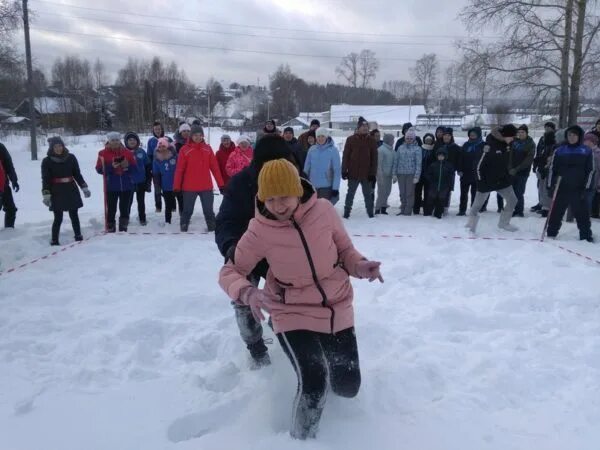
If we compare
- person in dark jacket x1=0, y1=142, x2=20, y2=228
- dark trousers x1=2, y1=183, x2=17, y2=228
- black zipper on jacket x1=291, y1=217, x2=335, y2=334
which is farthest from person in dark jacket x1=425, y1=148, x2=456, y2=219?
dark trousers x1=2, y1=183, x2=17, y2=228

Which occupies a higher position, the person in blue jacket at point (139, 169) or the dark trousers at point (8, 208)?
the person in blue jacket at point (139, 169)

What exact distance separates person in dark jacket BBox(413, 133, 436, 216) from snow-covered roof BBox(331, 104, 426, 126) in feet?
190

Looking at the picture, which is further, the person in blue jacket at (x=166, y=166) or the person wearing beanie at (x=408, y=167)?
the person wearing beanie at (x=408, y=167)

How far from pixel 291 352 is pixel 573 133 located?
7069 mm

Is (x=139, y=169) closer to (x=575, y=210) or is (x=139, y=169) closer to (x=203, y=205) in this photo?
(x=203, y=205)

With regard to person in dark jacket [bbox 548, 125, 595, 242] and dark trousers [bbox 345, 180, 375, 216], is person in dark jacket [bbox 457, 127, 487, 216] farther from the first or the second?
dark trousers [bbox 345, 180, 375, 216]

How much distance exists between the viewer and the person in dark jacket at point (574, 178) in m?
7.60

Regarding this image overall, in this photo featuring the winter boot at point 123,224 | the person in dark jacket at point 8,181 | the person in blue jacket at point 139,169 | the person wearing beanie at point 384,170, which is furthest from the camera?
the person wearing beanie at point 384,170

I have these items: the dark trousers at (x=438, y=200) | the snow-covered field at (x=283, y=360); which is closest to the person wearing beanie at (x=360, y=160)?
the dark trousers at (x=438, y=200)

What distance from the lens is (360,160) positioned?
31.0ft

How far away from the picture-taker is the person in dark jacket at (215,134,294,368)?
124 inches

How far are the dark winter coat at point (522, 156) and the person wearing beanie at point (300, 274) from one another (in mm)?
7272

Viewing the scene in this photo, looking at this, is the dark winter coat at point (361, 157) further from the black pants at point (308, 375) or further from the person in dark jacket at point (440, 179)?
the black pants at point (308, 375)

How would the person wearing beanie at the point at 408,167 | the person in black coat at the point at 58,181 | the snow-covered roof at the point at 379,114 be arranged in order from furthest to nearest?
the snow-covered roof at the point at 379,114
the person wearing beanie at the point at 408,167
the person in black coat at the point at 58,181
